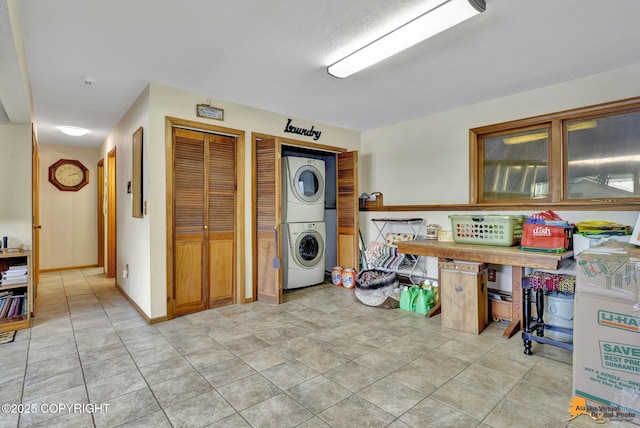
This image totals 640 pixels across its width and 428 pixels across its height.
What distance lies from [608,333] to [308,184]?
3638mm

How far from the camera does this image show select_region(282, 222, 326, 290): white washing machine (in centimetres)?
454

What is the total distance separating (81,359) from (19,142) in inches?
102

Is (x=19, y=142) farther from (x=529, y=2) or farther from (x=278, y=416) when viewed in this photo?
(x=529, y=2)

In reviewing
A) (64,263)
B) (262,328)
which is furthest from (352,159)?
(64,263)

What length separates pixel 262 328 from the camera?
10.1 ft

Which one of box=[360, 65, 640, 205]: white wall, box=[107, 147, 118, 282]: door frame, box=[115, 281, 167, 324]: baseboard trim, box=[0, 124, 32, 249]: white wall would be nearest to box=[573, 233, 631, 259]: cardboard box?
box=[360, 65, 640, 205]: white wall

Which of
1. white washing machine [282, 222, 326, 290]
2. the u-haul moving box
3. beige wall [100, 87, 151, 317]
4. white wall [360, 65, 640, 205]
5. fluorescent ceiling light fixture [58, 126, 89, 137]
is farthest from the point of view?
fluorescent ceiling light fixture [58, 126, 89, 137]

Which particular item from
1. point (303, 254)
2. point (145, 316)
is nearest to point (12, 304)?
point (145, 316)

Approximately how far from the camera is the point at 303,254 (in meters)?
4.71

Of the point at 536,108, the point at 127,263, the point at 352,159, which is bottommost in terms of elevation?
the point at 127,263

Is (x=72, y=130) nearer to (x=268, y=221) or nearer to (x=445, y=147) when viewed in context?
(x=268, y=221)

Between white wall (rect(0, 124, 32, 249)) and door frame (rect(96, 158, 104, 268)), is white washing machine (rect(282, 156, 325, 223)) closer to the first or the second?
white wall (rect(0, 124, 32, 249))

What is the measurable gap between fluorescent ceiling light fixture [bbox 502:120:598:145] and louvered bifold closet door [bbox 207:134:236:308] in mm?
3264

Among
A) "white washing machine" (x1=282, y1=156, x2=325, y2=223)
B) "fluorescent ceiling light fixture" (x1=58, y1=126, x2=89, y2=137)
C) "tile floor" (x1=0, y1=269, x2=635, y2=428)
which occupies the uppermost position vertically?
"fluorescent ceiling light fixture" (x1=58, y1=126, x2=89, y2=137)
